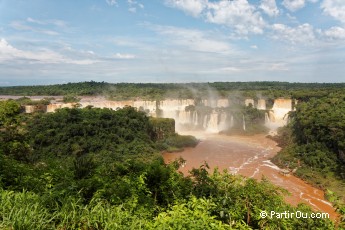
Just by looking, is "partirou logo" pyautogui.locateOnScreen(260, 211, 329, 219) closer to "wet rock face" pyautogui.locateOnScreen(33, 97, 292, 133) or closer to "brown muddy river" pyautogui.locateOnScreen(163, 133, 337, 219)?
"brown muddy river" pyautogui.locateOnScreen(163, 133, 337, 219)

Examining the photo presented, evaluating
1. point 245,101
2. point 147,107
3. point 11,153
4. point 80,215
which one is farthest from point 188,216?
point 245,101

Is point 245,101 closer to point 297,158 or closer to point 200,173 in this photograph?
point 297,158

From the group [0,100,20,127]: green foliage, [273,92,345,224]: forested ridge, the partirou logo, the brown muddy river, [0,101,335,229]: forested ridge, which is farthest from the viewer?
[273,92,345,224]: forested ridge

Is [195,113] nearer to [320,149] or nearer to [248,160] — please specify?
[248,160]

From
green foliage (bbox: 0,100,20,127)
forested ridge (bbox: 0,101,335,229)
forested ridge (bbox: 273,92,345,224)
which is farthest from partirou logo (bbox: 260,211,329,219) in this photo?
forested ridge (bbox: 273,92,345,224)

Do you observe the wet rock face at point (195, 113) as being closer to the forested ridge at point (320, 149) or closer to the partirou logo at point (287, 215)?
the forested ridge at point (320, 149)

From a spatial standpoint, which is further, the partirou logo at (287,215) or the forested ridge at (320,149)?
the forested ridge at (320,149)

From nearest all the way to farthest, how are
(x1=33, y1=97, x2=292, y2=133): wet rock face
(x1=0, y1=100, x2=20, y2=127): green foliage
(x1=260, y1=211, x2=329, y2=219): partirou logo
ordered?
(x1=260, y1=211, x2=329, y2=219): partirou logo < (x1=0, y1=100, x2=20, y2=127): green foliage < (x1=33, y1=97, x2=292, y2=133): wet rock face

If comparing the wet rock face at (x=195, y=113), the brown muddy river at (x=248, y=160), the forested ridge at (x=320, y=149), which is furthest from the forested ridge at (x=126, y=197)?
the wet rock face at (x=195, y=113)
